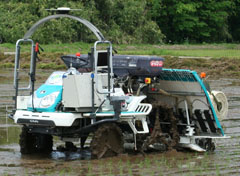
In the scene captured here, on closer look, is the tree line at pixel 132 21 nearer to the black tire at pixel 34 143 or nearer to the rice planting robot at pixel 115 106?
the rice planting robot at pixel 115 106

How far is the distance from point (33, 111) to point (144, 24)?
49.9 m

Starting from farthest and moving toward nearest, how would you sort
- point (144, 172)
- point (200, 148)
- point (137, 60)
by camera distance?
point (200, 148), point (137, 60), point (144, 172)

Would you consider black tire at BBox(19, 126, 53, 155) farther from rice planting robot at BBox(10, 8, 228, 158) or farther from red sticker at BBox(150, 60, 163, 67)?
red sticker at BBox(150, 60, 163, 67)

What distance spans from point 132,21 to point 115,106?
4725 centimetres

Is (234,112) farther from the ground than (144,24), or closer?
closer

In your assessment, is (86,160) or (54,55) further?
(54,55)

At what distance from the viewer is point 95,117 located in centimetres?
1223

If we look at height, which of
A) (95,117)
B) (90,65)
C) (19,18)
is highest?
(19,18)

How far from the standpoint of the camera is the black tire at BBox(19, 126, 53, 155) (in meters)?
13.3

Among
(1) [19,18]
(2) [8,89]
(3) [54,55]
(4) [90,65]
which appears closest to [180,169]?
(4) [90,65]

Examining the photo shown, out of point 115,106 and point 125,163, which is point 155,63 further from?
point 125,163

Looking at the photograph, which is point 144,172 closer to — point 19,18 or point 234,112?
point 234,112

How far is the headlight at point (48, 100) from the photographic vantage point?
40.9ft

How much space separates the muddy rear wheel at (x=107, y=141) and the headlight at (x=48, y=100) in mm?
935
